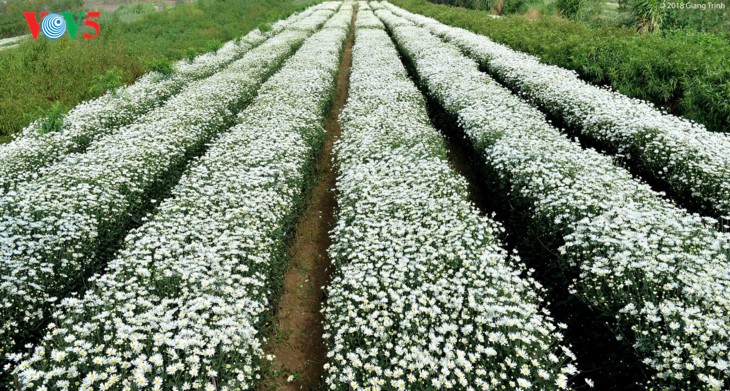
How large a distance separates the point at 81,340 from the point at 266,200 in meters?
4.04

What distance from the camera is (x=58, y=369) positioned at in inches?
162

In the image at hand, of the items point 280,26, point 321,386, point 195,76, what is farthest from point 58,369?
point 280,26

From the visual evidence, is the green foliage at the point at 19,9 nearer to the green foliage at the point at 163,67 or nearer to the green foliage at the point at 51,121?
the green foliage at the point at 163,67

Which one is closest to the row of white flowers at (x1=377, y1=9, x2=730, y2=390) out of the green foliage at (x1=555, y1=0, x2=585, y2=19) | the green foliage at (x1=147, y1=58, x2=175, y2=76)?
the green foliage at (x1=147, y1=58, x2=175, y2=76)

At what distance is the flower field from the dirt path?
8 centimetres

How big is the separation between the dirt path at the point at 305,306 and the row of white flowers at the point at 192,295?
0.71 metres

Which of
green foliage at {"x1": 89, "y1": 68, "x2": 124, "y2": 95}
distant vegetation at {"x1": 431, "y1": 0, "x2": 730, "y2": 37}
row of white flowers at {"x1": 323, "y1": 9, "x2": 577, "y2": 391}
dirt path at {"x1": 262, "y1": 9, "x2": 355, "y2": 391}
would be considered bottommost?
dirt path at {"x1": 262, "y1": 9, "x2": 355, "y2": 391}

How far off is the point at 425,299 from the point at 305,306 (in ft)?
10.1

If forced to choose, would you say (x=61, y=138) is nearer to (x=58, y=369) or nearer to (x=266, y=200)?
(x=266, y=200)

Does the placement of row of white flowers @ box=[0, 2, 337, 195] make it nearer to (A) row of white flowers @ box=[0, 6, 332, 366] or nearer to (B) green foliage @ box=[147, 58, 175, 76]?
(B) green foliage @ box=[147, 58, 175, 76]

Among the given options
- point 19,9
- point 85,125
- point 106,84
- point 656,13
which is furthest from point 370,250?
point 19,9

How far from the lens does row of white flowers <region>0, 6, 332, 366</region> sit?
5848 millimetres

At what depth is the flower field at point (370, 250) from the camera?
456 centimetres

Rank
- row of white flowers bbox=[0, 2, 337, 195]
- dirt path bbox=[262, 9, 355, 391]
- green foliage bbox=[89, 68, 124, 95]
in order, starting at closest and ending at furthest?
dirt path bbox=[262, 9, 355, 391]
row of white flowers bbox=[0, 2, 337, 195]
green foliage bbox=[89, 68, 124, 95]
